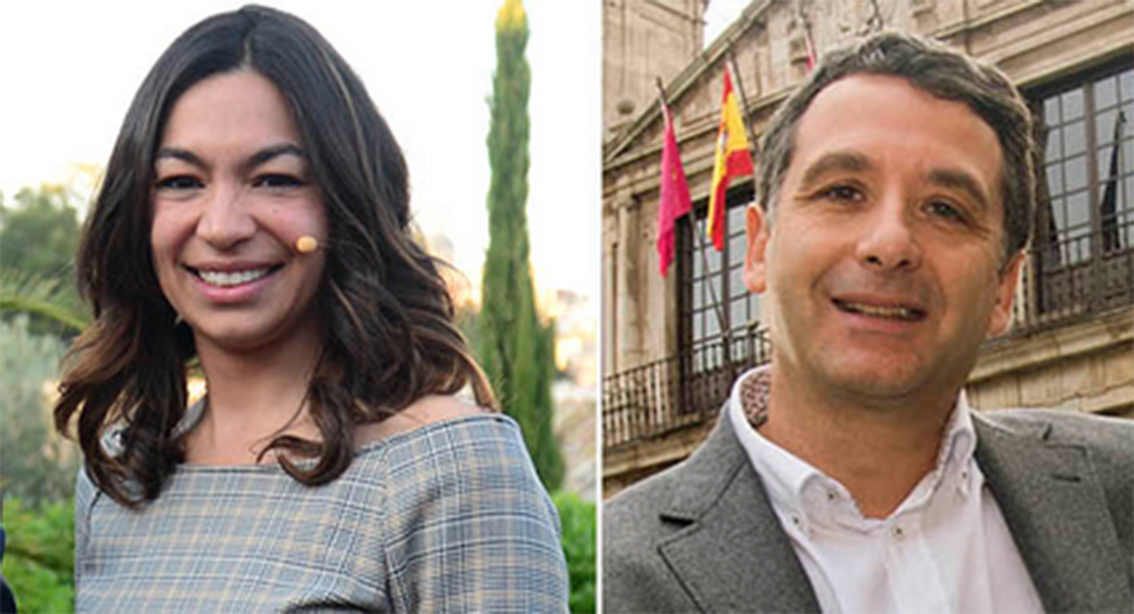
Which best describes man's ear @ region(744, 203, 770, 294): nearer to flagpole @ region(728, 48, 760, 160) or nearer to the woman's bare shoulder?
flagpole @ region(728, 48, 760, 160)

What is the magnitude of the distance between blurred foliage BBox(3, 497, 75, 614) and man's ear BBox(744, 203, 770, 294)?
334 cm

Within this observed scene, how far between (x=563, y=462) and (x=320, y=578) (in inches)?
153

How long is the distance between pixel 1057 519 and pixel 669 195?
3.47 feet

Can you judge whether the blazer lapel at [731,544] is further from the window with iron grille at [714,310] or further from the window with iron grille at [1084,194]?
the window with iron grille at [1084,194]

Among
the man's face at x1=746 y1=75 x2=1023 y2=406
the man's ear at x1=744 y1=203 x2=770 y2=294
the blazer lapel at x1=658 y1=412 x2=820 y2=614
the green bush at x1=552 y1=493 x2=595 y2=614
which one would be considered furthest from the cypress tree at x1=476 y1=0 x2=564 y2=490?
the man's face at x1=746 y1=75 x2=1023 y2=406

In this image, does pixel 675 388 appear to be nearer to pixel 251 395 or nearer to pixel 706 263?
pixel 706 263

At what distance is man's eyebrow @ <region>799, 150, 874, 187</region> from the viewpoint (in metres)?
2.63

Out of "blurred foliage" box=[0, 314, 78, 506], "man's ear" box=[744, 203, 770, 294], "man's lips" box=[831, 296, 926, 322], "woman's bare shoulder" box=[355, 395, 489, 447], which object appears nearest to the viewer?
"woman's bare shoulder" box=[355, 395, 489, 447]

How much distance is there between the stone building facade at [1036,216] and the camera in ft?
8.82

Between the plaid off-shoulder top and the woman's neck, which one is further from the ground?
the woman's neck

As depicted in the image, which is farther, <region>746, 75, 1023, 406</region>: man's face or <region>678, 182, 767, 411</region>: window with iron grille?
<region>678, 182, 767, 411</region>: window with iron grille

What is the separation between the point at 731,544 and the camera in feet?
8.63

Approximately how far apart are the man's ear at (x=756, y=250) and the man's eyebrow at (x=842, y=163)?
165mm

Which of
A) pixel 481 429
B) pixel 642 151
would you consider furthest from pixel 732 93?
pixel 481 429
